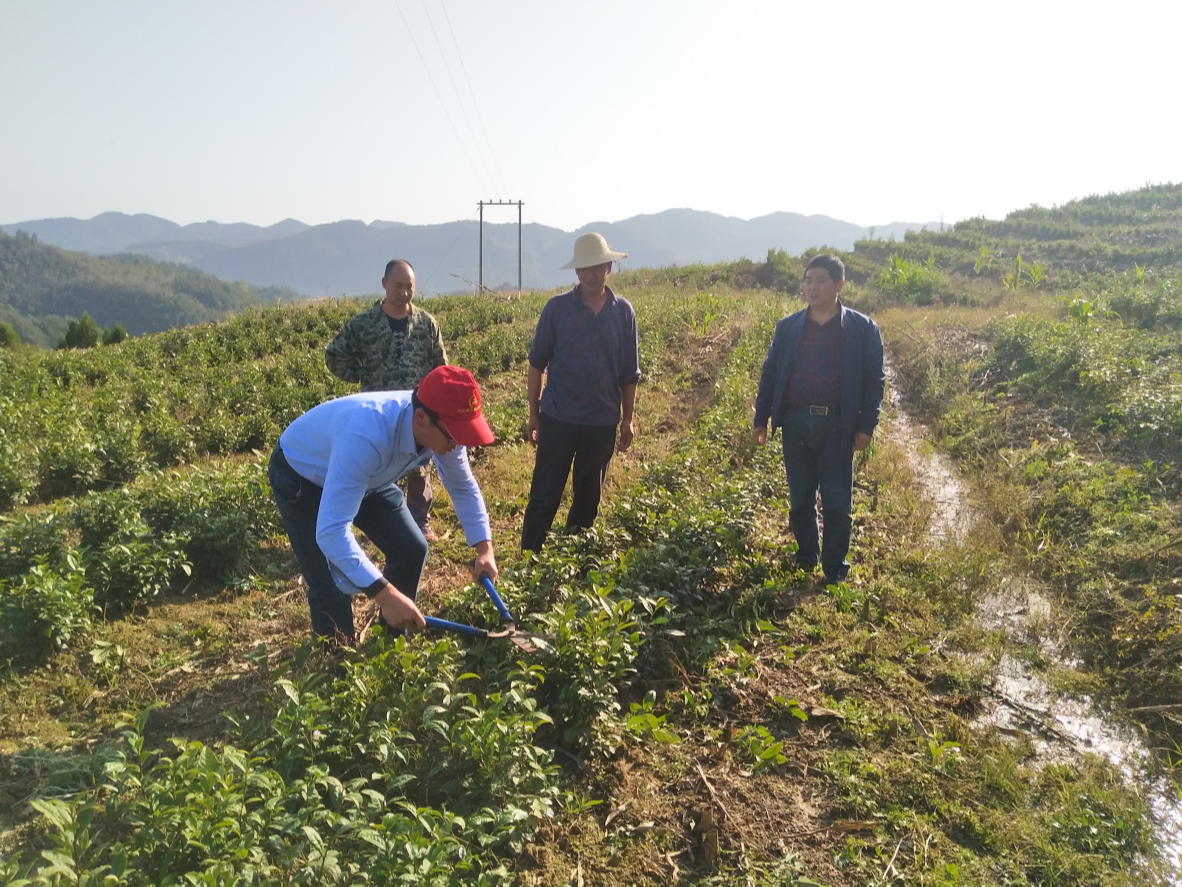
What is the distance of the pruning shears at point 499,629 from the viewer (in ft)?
9.91

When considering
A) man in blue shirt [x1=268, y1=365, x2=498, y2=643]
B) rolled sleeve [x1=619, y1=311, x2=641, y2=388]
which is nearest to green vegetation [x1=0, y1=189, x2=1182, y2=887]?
man in blue shirt [x1=268, y1=365, x2=498, y2=643]

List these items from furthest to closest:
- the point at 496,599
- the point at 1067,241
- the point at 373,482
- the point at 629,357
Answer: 1. the point at 1067,241
2. the point at 629,357
3. the point at 496,599
4. the point at 373,482

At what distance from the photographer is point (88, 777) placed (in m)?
2.83

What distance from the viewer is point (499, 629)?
11.0 ft

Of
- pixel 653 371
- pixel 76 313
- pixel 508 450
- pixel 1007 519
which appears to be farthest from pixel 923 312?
pixel 76 313

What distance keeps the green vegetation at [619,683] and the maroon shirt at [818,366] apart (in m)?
0.95

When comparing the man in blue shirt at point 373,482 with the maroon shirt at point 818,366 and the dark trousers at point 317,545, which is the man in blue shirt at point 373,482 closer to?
the dark trousers at point 317,545

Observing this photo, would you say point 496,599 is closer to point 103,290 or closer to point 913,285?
point 913,285

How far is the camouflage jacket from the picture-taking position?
15.0 ft

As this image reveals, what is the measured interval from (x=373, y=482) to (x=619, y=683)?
156cm

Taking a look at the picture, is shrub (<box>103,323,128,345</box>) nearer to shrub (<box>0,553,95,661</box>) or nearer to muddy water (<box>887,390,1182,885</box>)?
shrub (<box>0,553,95,661</box>)

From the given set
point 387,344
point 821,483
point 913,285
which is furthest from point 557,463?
point 913,285

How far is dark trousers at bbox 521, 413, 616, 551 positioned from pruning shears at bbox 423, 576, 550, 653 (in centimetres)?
105

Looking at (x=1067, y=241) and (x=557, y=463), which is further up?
(x=1067, y=241)
